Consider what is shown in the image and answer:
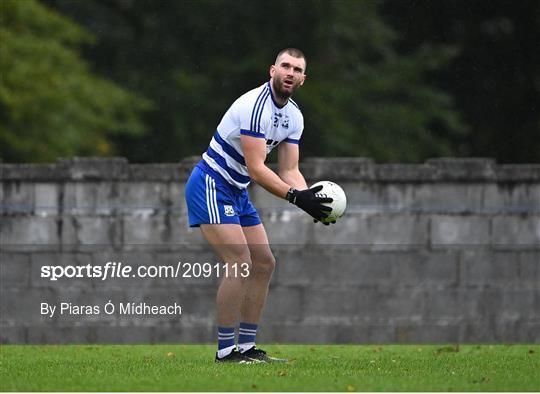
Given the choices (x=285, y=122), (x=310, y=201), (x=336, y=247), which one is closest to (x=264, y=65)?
(x=336, y=247)

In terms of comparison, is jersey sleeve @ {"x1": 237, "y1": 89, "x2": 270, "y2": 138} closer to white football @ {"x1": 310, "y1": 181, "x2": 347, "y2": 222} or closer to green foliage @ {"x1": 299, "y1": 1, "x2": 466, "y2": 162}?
white football @ {"x1": 310, "y1": 181, "x2": 347, "y2": 222}

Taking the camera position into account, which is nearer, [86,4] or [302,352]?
[302,352]

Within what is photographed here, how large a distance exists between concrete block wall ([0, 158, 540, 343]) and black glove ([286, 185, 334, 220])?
14.6 ft

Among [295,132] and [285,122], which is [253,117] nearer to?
[285,122]

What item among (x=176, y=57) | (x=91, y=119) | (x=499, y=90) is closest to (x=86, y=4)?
(x=176, y=57)

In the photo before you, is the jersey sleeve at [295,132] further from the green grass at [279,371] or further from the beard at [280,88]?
the green grass at [279,371]

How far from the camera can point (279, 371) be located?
389 inches

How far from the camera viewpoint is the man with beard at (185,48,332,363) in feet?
33.9

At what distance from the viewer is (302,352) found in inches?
498

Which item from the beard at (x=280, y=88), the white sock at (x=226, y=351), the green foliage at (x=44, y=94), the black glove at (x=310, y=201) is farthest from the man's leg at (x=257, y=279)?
the green foliage at (x=44, y=94)

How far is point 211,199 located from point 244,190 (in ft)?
1.32

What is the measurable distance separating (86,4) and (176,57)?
258 centimetres

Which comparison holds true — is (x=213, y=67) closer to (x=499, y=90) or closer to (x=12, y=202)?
(x=499, y=90)

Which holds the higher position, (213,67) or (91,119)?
(213,67)
